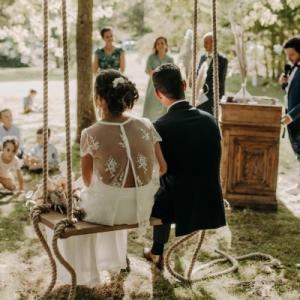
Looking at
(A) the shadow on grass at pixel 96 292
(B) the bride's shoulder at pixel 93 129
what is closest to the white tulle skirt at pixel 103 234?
(A) the shadow on grass at pixel 96 292

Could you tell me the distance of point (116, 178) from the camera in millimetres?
3389

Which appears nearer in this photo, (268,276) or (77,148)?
(268,276)

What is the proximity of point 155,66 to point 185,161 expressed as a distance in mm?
4698

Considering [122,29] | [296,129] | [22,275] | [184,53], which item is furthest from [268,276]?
[122,29]

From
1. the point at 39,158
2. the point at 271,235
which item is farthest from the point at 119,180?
the point at 39,158

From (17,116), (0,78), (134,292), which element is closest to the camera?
(134,292)

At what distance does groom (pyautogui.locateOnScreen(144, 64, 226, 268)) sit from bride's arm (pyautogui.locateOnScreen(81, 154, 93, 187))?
517 millimetres

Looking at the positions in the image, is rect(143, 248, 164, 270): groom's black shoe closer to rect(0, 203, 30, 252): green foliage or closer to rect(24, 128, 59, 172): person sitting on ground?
rect(0, 203, 30, 252): green foliage

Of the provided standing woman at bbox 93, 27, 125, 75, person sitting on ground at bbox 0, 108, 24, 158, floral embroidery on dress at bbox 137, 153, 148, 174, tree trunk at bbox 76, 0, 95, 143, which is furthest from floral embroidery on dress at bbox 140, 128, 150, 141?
tree trunk at bbox 76, 0, 95, 143

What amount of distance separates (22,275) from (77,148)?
4663 millimetres

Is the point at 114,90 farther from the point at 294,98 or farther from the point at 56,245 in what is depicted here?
the point at 294,98

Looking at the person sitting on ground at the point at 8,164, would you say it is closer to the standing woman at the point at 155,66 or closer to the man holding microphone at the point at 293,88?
the standing woman at the point at 155,66

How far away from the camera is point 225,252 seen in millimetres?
4762

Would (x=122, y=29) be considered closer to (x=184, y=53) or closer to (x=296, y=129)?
(x=184, y=53)
